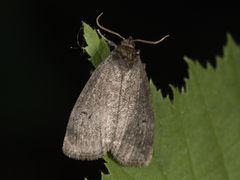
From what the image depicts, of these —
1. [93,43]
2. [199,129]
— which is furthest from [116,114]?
[199,129]

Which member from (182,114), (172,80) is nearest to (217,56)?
(182,114)

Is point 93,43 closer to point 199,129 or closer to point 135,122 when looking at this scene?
point 135,122

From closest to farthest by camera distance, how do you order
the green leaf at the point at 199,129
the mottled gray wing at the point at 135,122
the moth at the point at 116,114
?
the green leaf at the point at 199,129 < the mottled gray wing at the point at 135,122 < the moth at the point at 116,114

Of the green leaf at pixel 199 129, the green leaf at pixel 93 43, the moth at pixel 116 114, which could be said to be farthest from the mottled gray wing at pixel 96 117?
the green leaf at pixel 199 129

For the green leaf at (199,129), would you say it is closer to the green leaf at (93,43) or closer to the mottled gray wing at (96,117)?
the mottled gray wing at (96,117)

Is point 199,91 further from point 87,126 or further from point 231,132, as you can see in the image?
point 87,126

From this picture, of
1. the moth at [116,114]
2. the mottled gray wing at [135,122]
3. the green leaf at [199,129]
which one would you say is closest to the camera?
the green leaf at [199,129]

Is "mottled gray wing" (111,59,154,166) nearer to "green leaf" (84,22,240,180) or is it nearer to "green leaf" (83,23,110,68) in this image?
"green leaf" (84,22,240,180)
